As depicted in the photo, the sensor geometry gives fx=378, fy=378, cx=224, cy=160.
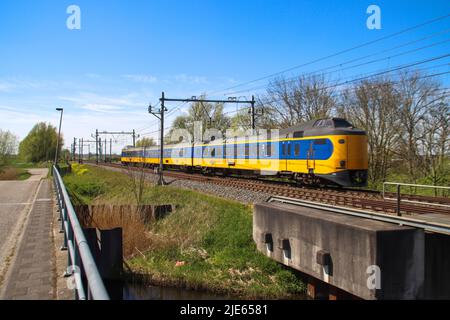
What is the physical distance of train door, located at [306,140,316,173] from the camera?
57.0ft

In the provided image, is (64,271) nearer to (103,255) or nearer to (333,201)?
(103,255)

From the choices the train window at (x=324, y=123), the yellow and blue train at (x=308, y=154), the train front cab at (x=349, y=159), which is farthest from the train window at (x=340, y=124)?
the train front cab at (x=349, y=159)

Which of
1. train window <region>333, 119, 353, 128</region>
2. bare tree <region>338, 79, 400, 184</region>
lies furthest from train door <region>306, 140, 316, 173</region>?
bare tree <region>338, 79, 400, 184</region>

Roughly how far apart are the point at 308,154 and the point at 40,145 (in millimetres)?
83585

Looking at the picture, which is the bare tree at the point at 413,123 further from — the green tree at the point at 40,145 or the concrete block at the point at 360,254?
the green tree at the point at 40,145

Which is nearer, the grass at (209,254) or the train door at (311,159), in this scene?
the grass at (209,254)

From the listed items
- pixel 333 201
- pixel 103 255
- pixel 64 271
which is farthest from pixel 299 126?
pixel 64 271

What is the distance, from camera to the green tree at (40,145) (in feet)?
285

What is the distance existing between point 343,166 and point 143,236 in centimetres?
882

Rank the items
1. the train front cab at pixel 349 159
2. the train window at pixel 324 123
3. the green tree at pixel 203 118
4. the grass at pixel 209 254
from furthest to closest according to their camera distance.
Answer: the green tree at pixel 203 118 → the train window at pixel 324 123 → the train front cab at pixel 349 159 → the grass at pixel 209 254

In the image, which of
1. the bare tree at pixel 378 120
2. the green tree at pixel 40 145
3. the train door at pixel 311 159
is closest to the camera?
the train door at pixel 311 159

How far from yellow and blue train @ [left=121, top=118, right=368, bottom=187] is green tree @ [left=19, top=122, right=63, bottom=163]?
72.7 metres

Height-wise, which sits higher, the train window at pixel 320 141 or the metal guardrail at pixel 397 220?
the train window at pixel 320 141

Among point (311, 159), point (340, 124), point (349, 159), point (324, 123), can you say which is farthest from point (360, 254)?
point (324, 123)
